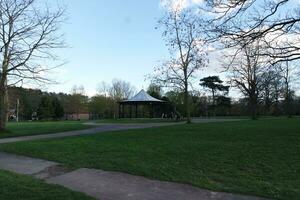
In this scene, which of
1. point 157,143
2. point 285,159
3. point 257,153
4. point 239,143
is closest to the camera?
point 285,159

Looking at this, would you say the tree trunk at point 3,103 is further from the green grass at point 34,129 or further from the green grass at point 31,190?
the green grass at point 31,190

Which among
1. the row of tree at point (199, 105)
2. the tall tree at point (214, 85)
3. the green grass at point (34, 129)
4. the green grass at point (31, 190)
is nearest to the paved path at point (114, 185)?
the green grass at point (31, 190)

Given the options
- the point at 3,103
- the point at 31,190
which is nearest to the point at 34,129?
the point at 3,103

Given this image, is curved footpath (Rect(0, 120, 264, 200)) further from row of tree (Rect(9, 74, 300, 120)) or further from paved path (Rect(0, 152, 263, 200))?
row of tree (Rect(9, 74, 300, 120))

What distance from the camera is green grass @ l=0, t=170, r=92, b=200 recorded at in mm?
8398

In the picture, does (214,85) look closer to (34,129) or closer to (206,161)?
(34,129)

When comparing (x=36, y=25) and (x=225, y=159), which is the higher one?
(x=36, y=25)

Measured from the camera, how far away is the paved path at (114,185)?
8.93 metres

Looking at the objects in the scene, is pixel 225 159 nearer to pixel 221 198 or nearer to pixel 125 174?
pixel 125 174

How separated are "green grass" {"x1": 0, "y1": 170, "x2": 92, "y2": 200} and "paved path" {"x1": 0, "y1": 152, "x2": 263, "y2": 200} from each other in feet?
1.62

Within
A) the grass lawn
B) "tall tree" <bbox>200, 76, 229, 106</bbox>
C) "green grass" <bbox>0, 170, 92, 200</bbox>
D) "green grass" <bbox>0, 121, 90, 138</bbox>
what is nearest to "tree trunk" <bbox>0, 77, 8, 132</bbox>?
"green grass" <bbox>0, 121, 90, 138</bbox>

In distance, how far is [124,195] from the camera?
9094 millimetres

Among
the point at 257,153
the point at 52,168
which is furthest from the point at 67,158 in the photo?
the point at 257,153

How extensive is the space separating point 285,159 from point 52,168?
667 cm
